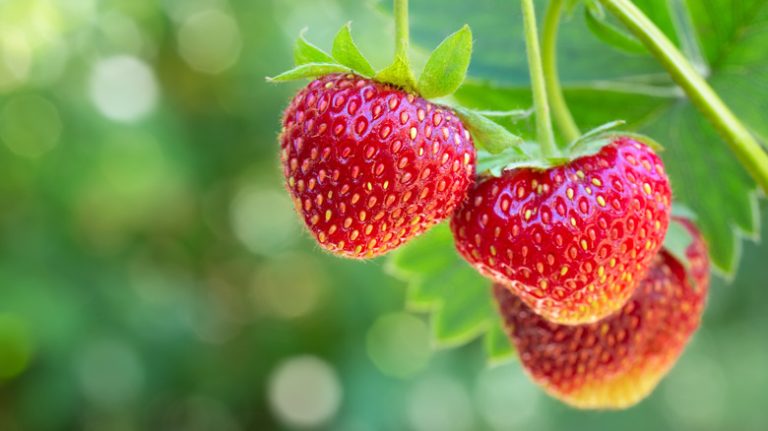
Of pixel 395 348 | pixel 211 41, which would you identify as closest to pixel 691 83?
pixel 395 348

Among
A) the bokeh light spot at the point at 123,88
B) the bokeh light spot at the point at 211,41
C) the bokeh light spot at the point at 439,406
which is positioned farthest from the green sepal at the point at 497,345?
the bokeh light spot at the point at 211,41

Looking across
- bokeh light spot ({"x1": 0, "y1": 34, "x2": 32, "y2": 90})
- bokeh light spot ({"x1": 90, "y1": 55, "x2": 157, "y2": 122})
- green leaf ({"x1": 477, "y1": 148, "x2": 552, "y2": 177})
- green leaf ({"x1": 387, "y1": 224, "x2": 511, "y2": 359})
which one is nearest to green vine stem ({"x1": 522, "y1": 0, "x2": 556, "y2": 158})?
green leaf ({"x1": 477, "y1": 148, "x2": 552, "y2": 177})

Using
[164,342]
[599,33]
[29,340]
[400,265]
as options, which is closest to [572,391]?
[400,265]

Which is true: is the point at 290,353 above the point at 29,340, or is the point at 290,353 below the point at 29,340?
below

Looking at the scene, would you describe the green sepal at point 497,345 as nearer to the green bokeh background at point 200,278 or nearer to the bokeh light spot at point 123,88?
the green bokeh background at point 200,278

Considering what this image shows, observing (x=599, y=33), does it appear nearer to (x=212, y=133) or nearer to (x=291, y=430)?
(x=212, y=133)

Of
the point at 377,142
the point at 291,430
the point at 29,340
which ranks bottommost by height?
the point at 291,430
